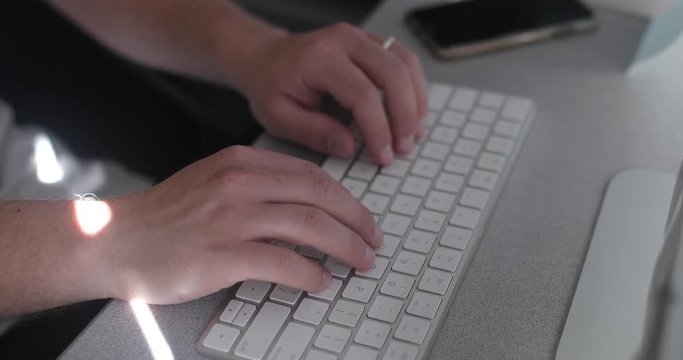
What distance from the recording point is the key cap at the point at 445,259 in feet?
2.11

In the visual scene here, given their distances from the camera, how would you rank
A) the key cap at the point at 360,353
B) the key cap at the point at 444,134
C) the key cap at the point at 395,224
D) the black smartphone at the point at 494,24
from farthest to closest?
the black smartphone at the point at 494,24
the key cap at the point at 444,134
the key cap at the point at 395,224
the key cap at the point at 360,353

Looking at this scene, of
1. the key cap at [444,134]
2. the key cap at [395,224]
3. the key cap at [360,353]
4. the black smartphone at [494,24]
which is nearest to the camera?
the key cap at [360,353]

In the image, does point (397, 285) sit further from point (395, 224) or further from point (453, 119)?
point (453, 119)

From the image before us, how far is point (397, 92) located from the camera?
77 cm

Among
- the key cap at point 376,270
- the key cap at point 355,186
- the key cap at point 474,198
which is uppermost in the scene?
the key cap at point 376,270

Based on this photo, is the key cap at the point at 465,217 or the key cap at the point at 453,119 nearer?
the key cap at the point at 465,217

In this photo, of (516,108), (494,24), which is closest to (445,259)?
(516,108)

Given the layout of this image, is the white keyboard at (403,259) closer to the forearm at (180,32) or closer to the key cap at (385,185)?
the key cap at (385,185)

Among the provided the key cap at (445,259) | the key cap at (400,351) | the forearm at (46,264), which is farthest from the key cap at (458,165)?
the forearm at (46,264)

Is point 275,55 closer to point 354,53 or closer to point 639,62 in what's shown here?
point 354,53

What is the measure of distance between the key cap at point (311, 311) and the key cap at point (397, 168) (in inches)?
6.9

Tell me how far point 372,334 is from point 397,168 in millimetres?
209

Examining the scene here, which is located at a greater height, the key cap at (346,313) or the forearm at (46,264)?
the forearm at (46,264)

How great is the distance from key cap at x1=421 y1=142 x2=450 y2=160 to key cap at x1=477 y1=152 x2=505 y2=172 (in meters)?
0.03
